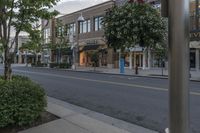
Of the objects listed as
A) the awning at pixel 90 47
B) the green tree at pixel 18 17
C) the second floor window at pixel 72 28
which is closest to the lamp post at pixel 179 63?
the green tree at pixel 18 17

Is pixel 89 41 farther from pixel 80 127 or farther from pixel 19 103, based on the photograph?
pixel 19 103

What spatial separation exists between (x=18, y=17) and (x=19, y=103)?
9.69 ft

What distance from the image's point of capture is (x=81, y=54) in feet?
185

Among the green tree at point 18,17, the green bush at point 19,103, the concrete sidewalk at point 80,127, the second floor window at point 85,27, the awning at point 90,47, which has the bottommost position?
the concrete sidewalk at point 80,127

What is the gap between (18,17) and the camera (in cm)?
859

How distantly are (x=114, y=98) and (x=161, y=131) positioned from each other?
602 centimetres

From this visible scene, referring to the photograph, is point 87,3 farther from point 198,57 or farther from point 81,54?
point 198,57

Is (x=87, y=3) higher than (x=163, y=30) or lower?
higher

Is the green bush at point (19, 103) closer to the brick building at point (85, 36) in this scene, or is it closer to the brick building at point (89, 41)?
the brick building at point (89, 41)

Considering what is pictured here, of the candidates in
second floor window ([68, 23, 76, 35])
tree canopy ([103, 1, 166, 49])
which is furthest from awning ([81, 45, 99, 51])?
tree canopy ([103, 1, 166, 49])

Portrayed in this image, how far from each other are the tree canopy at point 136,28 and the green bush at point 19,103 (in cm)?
359

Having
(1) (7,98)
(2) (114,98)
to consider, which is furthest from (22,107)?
(2) (114,98)

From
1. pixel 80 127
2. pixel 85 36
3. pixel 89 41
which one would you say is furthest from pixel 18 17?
pixel 85 36

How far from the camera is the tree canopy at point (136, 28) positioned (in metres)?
3.37
